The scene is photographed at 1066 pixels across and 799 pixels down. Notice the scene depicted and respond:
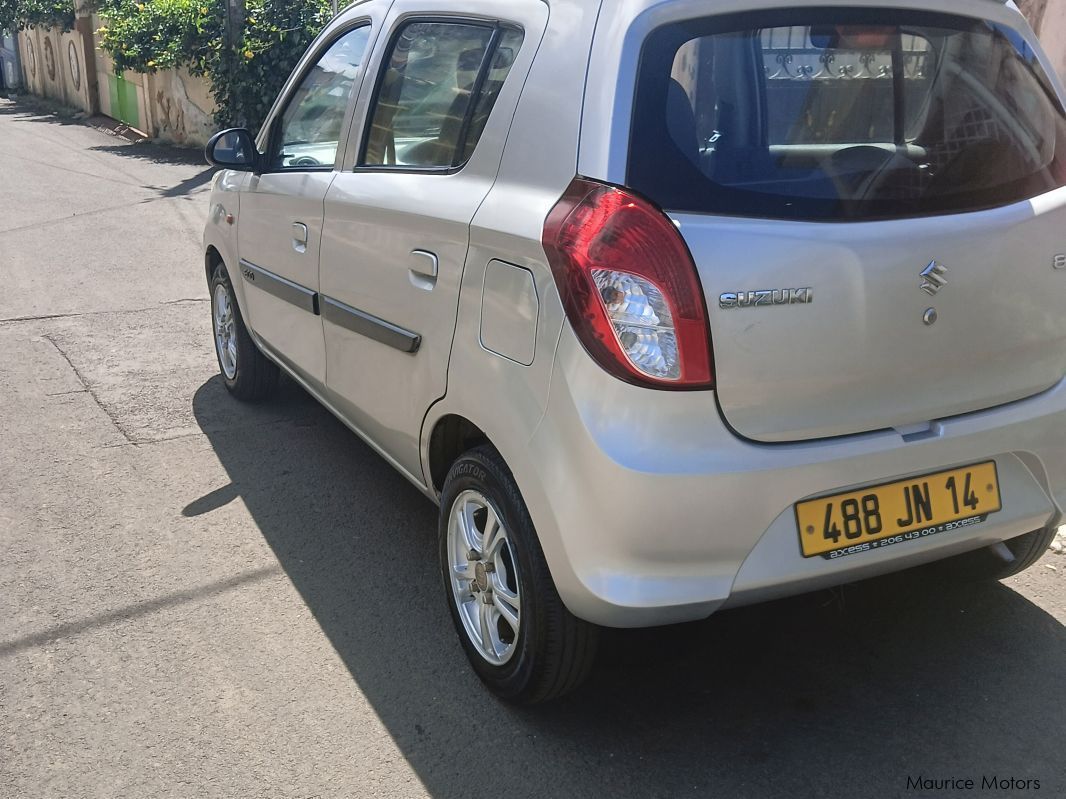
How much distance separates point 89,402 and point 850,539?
4063mm

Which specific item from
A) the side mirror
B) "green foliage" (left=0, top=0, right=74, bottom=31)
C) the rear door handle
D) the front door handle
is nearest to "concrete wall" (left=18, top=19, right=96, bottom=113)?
"green foliage" (left=0, top=0, right=74, bottom=31)

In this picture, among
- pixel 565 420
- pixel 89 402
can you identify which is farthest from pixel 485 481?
pixel 89 402

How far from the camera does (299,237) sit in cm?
397

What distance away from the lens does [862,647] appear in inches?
127

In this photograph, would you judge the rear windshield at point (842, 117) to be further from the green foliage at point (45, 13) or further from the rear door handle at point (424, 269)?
the green foliage at point (45, 13)

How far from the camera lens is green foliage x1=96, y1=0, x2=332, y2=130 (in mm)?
15023

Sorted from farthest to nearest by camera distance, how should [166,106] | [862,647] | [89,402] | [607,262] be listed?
[166,106] → [89,402] → [862,647] → [607,262]

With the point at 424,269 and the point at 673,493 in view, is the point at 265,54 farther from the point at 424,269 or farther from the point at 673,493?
A: the point at 673,493

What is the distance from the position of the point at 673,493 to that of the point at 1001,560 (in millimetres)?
1559

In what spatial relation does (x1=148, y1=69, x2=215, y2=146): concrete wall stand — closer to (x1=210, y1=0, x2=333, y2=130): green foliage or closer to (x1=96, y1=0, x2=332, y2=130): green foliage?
(x1=96, y1=0, x2=332, y2=130): green foliage

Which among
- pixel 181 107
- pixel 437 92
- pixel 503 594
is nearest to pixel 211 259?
pixel 437 92

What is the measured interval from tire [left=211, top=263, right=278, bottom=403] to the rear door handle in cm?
213

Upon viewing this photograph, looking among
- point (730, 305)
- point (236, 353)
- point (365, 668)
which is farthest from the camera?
point (236, 353)

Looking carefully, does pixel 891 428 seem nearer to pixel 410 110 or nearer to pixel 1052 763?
pixel 1052 763
